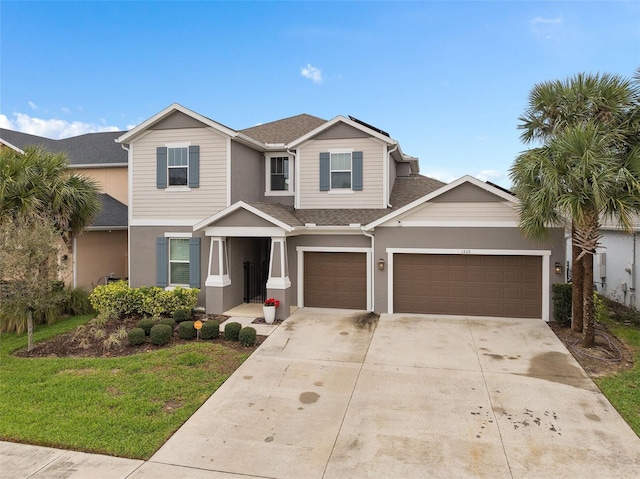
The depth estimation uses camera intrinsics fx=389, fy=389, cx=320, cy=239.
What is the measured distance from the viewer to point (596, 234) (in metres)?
9.65

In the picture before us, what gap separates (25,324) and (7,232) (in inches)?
152

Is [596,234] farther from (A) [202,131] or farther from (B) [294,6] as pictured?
(B) [294,6]

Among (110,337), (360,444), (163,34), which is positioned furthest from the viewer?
(163,34)

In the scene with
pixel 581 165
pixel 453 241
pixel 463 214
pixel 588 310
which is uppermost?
pixel 581 165

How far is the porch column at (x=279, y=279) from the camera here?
487 inches

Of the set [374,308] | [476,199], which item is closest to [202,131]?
[374,308]

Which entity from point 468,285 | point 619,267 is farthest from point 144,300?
point 619,267

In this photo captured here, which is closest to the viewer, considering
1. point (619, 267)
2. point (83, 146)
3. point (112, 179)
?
point (619, 267)

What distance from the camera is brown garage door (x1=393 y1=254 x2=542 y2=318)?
12.2 metres

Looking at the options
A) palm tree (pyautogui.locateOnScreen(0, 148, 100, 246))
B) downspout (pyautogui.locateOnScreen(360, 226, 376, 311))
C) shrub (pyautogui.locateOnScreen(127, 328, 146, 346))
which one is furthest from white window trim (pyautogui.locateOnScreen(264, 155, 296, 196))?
shrub (pyautogui.locateOnScreen(127, 328, 146, 346))

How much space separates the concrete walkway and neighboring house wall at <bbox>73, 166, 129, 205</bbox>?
1342 centimetres

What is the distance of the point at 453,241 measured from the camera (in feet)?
41.1

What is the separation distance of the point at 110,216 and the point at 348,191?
34.9ft

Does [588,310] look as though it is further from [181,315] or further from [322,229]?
[181,315]
